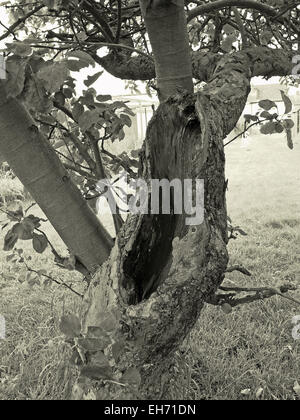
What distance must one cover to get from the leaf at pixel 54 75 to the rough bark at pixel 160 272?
0.21 metres

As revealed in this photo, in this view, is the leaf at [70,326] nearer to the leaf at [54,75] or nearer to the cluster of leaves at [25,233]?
the leaf at [54,75]

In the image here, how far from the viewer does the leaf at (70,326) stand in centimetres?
64

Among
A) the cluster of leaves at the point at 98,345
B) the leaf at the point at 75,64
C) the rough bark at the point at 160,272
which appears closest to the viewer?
the cluster of leaves at the point at 98,345

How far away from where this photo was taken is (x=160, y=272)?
94cm

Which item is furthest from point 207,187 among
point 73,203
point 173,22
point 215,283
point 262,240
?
point 262,240

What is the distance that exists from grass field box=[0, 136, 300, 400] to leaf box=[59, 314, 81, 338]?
425mm

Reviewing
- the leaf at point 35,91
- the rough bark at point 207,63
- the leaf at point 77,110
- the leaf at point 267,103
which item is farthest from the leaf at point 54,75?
the rough bark at point 207,63

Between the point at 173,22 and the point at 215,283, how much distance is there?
2.14 feet

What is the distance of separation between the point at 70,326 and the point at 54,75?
434mm

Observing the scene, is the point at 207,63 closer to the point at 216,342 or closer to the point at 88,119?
the point at 88,119

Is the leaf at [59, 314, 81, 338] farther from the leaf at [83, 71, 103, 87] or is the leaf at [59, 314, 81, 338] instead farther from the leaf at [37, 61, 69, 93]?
the leaf at [83, 71, 103, 87]

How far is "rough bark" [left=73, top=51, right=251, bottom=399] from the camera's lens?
0.75m

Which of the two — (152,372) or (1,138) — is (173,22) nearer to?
(1,138)

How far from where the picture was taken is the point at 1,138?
91 cm
